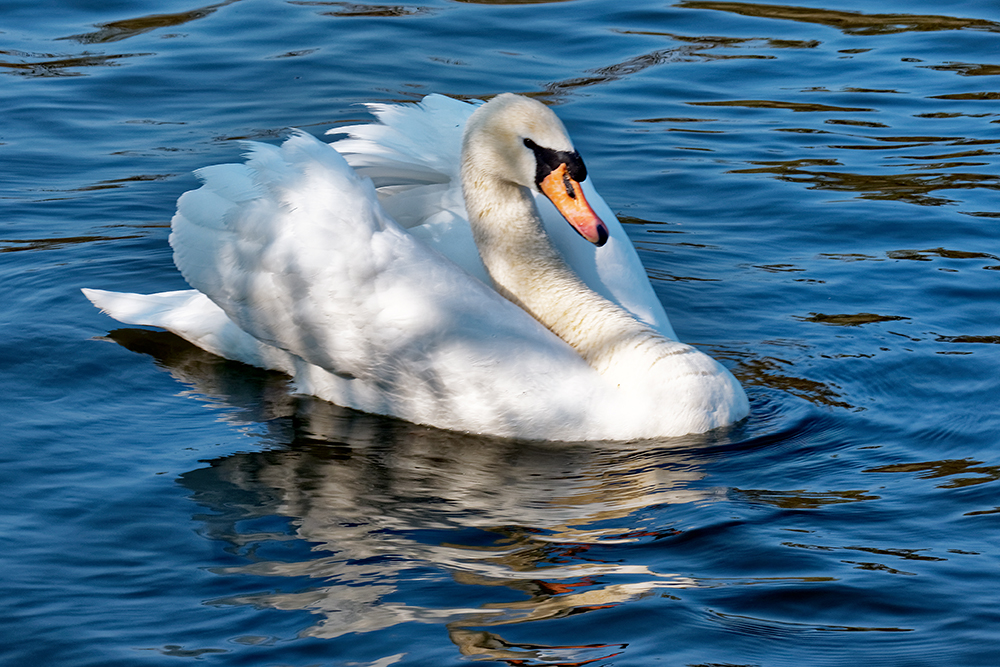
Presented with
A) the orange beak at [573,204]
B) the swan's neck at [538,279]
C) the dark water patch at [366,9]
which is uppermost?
the dark water patch at [366,9]

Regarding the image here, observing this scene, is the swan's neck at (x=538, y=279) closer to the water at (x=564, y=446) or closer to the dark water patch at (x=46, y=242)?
the water at (x=564, y=446)

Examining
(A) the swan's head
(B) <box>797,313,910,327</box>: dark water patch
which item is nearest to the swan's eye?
(A) the swan's head

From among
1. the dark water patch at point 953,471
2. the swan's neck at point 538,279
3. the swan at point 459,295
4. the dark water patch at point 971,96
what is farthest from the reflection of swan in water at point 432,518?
the dark water patch at point 971,96

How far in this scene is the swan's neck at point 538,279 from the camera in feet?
20.4

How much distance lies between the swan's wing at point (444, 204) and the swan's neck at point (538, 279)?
0.21 meters

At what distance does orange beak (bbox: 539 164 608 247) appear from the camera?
5.84 meters

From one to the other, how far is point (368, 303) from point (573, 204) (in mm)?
933

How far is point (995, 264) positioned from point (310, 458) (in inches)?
164

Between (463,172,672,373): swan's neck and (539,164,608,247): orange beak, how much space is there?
1.02ft

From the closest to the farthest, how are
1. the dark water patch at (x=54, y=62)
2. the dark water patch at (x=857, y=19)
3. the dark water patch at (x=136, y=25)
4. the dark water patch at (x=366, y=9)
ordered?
the dark water patch at (x=54, y=62) → the dark water patch at (x=136, y=25) → the dark water patch at (x=857, y=19) → the dark water patch at (x=366, y=9)

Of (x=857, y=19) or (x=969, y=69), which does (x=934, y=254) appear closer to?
(x=969, y=69)

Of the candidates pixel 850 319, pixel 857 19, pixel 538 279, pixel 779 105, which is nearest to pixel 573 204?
pixel 538 279

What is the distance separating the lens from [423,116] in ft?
22.8

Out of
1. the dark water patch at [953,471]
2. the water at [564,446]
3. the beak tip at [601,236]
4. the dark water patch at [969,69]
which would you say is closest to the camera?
the water at [564,446]
